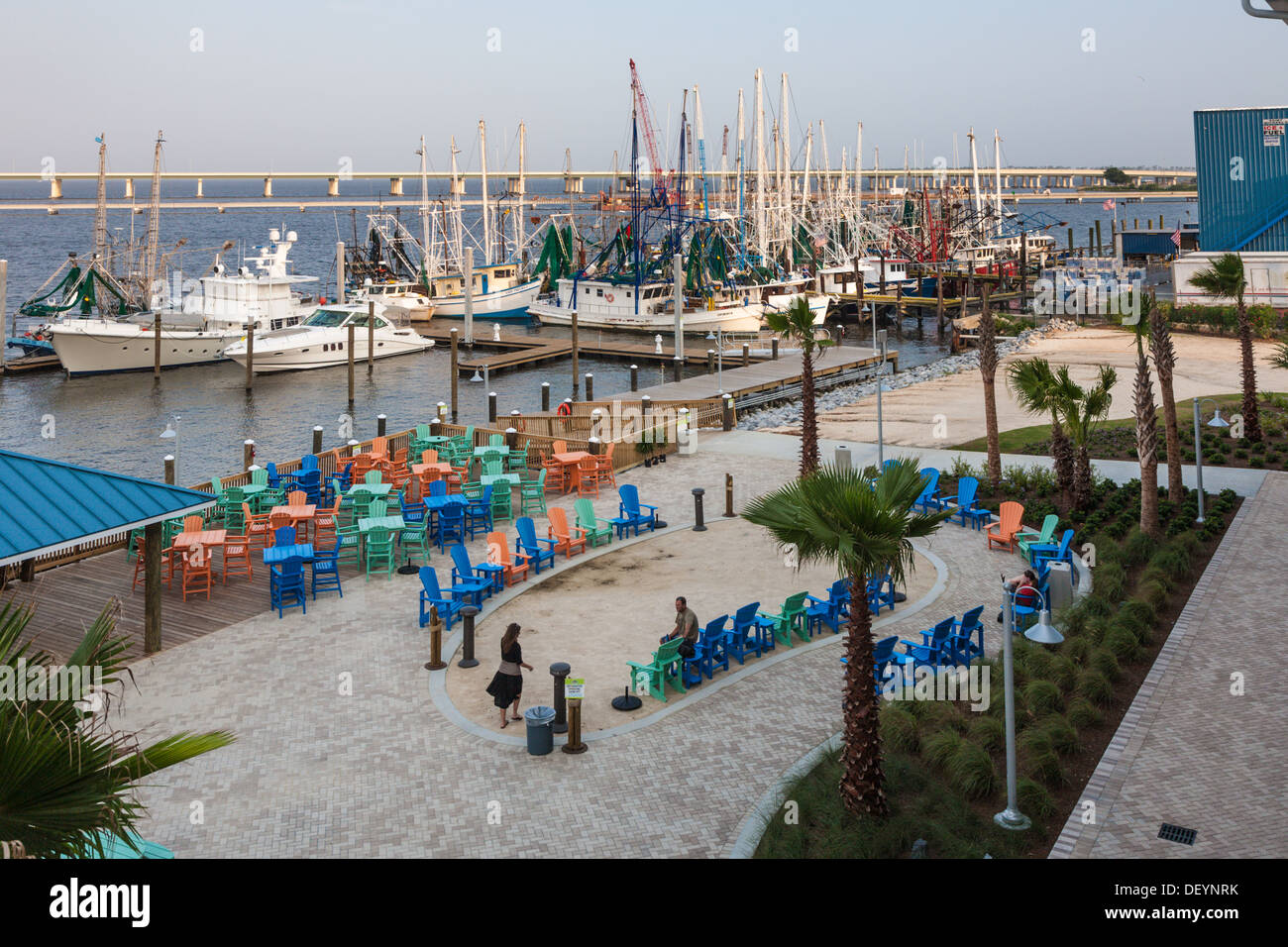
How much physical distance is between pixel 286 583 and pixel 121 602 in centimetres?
259

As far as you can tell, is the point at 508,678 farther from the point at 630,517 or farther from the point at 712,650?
the point at 630,517

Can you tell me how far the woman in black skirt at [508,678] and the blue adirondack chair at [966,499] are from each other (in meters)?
12.0

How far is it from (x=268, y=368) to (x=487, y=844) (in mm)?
51381

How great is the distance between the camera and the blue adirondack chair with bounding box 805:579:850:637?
1705 centimetres

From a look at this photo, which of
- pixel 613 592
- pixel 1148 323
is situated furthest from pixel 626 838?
pixel 1148 323

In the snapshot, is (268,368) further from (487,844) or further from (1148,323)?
(487,844)

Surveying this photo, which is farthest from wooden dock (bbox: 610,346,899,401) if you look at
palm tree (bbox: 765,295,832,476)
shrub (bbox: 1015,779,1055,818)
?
shrub (bbox: 1015,779,1055,818)

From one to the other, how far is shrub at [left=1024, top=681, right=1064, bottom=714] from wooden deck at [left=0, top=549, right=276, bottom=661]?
12015 millimetres

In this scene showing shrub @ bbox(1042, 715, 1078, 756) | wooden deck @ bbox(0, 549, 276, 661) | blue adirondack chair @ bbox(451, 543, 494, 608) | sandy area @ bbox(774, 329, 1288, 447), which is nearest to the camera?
shrub @ bbox(1042, 715, 1078, 756)

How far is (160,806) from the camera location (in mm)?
11812

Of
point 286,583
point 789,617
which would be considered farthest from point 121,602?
point 789,617

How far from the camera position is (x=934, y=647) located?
15.0 meters

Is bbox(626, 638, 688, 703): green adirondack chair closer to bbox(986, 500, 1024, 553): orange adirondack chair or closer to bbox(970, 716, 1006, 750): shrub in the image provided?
bbox(970, 716, 1006, 750): shrub

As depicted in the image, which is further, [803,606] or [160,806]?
[803,606]
